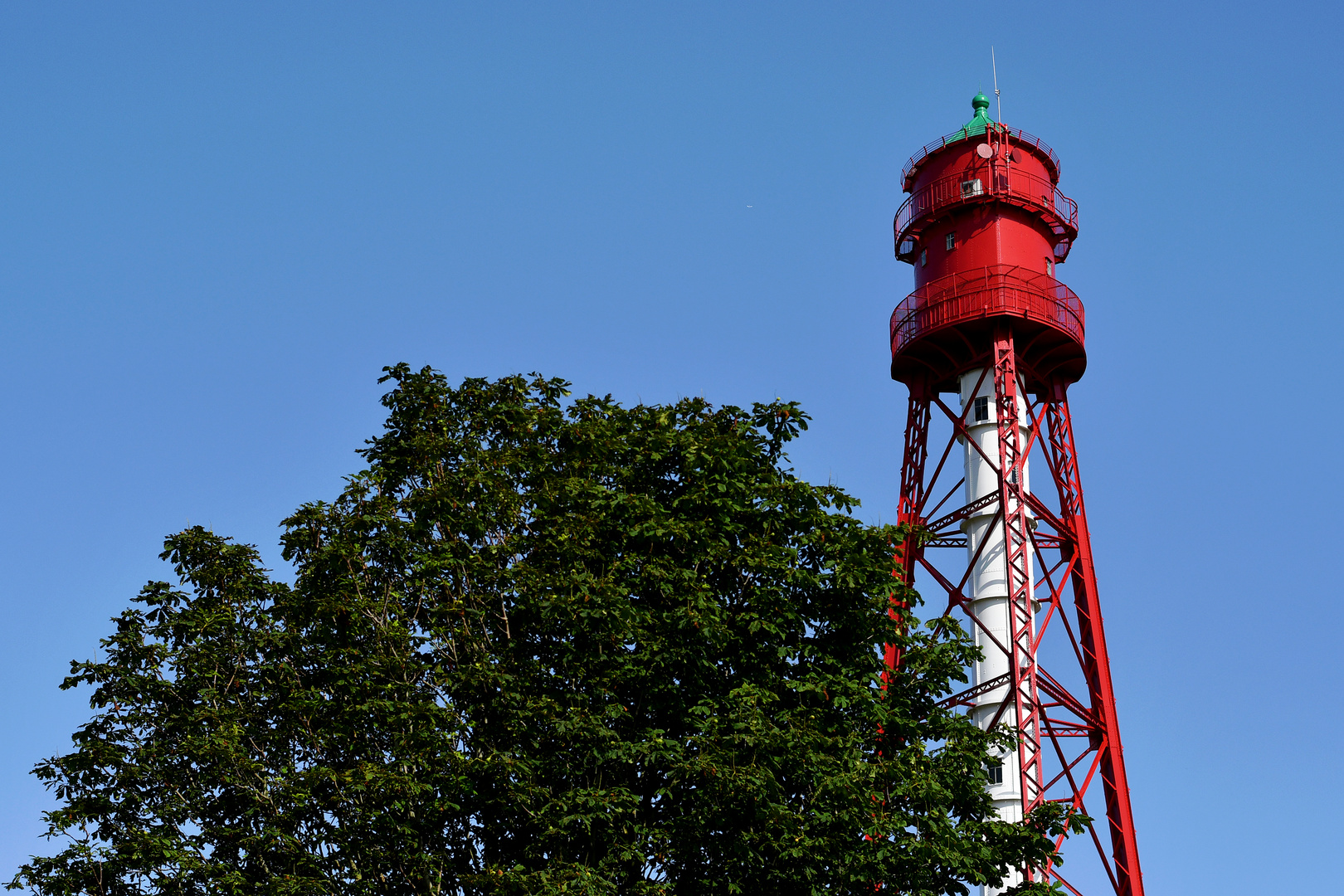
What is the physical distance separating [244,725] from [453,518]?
450cm

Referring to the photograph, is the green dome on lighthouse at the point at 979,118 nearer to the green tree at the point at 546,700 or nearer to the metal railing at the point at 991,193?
the metal railing at the point at 991,193

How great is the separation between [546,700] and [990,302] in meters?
20.6

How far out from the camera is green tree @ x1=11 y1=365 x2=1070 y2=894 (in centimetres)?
2155

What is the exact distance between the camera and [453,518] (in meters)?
23.9

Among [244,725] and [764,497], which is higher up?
[764,497]

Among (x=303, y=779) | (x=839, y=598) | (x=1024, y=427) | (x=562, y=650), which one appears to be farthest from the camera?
A: (x=1024, y=427)

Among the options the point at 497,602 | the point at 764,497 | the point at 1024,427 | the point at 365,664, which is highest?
the point at 1024,427

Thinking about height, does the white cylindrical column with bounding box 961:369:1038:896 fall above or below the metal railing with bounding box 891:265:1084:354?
below

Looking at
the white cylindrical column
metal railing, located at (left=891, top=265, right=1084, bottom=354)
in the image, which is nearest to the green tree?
the white cylindrical column

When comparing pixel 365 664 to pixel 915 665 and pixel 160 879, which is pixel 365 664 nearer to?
pixel 160 879

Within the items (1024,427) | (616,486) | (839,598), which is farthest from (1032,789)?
(616,486)

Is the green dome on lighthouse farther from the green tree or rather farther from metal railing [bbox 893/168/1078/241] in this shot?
the green tree

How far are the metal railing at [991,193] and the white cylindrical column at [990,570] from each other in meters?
4.92

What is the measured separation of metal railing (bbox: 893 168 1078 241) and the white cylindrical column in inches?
194
